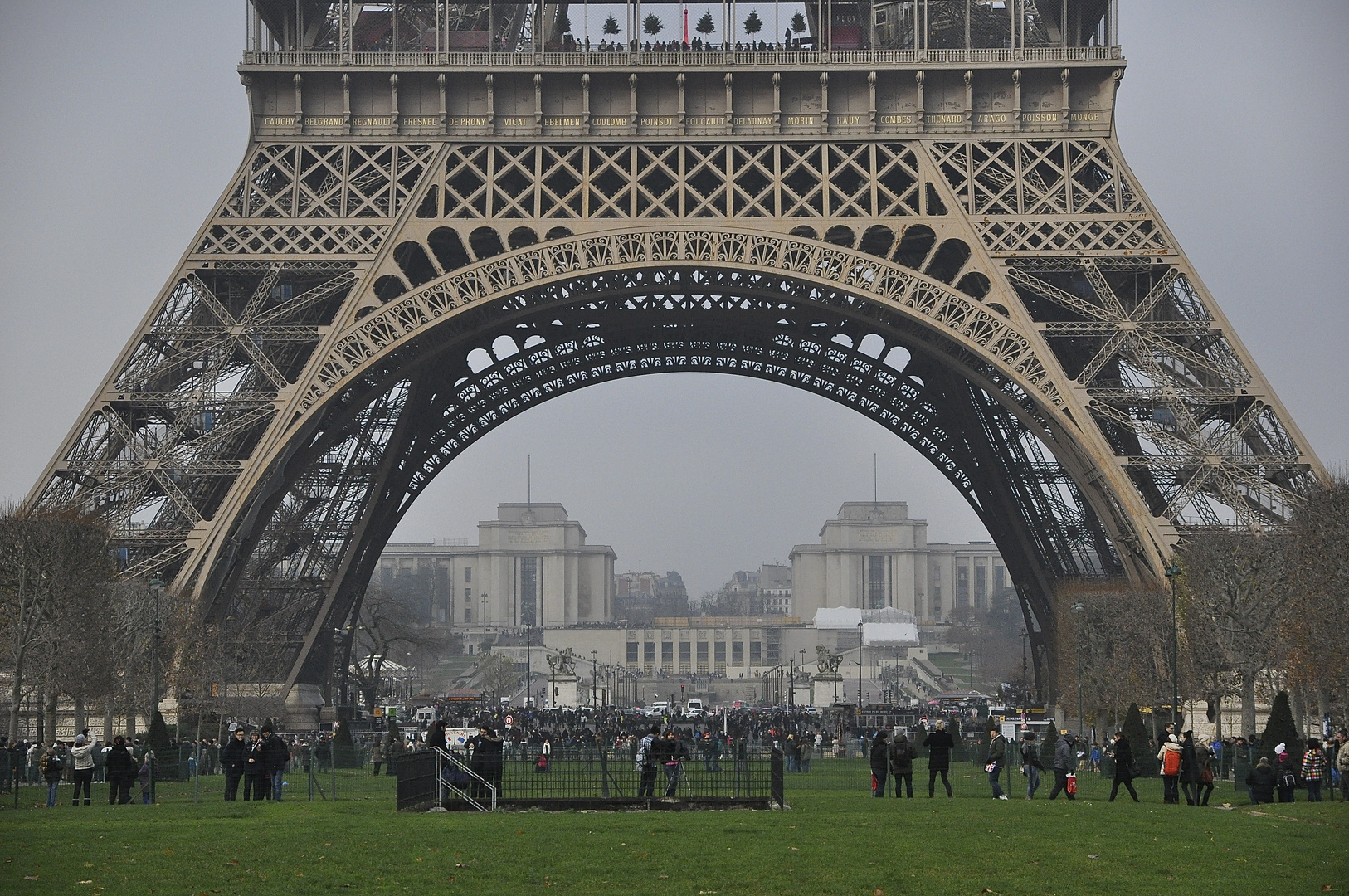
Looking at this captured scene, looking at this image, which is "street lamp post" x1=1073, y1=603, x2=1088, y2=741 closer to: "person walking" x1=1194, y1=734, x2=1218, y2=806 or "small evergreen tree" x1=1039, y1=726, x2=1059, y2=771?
"small evergreen tree" x1=1039, y1=726, x2=1059, y2=771

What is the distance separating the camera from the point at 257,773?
34094 millimetres

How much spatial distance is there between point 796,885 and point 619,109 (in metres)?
38.4

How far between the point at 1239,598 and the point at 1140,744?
1220 cm

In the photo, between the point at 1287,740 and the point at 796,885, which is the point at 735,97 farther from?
the point at 796,885

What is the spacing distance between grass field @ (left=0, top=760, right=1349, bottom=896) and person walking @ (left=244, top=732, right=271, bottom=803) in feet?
8.88

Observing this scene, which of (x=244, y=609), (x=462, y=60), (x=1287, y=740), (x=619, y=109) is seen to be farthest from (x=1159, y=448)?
(x=244, y=609)

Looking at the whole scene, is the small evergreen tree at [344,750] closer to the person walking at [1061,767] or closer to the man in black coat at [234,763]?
the man in black coat at [234,763]

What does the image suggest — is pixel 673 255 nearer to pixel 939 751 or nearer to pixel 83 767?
pixel 939 751

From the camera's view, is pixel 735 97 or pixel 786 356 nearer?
pixel 735 97

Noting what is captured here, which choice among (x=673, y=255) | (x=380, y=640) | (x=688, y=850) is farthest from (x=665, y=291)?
(x=380, y=640)

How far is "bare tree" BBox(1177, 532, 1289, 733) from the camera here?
52.2 m

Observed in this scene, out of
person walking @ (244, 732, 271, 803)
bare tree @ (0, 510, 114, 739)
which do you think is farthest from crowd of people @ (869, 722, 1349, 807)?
bare tree @ (0, 510, 114, 739)

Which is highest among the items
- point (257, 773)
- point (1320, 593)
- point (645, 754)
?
point (1320, 593)

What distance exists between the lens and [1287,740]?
124ft
